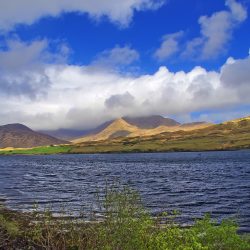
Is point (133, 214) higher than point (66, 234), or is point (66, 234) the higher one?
point (133, 214)

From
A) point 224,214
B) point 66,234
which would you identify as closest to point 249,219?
point 224,214

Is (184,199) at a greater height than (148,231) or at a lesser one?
lesser

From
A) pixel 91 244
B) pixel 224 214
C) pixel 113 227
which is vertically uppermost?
pixel 113 227

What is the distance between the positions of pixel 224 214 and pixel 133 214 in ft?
105

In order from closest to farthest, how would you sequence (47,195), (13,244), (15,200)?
(13,244), (15,200), (47,195)

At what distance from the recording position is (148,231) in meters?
20.2

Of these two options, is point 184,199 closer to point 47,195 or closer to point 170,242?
point 47,195

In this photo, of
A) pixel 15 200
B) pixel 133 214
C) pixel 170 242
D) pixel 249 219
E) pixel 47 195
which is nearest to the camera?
pixel 170 242

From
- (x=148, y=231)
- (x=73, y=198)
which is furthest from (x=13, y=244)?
(x=73, y=198)

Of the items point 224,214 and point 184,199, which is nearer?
point 224,214

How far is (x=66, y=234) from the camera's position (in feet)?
93.6

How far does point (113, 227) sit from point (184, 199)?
4583 centimetres

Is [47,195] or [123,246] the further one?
[47,195]

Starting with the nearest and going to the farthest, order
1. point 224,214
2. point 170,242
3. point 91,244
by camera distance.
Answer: point 170,242 < point 91,244 < point 224,214
